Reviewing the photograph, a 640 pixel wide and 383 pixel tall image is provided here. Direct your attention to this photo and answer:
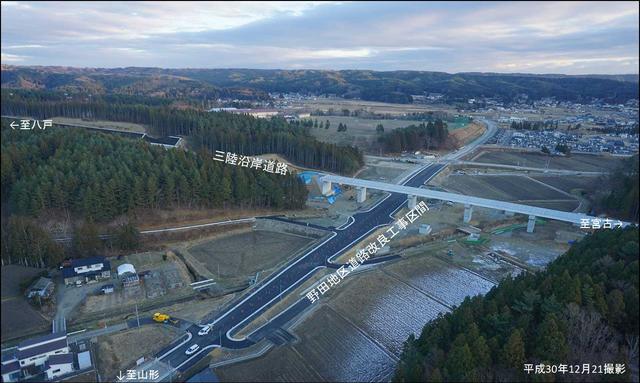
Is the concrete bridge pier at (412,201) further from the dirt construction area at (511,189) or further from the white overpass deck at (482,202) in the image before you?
the dirt construction area at (511,189)

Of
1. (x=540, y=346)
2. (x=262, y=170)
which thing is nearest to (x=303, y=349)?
(x=540, y=346)

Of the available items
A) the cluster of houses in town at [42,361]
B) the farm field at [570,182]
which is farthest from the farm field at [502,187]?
the cluster of houses in town at [42,361]

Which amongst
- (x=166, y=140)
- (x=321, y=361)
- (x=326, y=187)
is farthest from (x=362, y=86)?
(x=321, y=361)

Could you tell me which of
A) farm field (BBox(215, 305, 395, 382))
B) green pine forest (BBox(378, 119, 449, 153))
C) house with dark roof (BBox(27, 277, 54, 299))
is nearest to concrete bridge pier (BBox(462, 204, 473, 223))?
farm field (BBox(215, 305, 395, 382))

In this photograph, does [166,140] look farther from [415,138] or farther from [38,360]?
[38,360]

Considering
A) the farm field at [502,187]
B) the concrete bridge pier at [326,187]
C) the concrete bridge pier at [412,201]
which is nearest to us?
the concrete bridge pier at [412,201]
